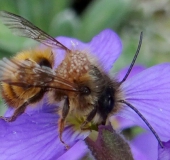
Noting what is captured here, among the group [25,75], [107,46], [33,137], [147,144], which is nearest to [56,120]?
[33,137]

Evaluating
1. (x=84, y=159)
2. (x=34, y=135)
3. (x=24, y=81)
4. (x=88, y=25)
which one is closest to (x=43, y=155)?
(x=34, y=135)

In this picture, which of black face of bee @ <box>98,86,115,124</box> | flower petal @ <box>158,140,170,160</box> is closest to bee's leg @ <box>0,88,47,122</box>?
black face of bee @ <box>98,86,115,124</box>

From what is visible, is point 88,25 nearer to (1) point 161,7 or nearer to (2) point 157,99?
(1) point 161,7

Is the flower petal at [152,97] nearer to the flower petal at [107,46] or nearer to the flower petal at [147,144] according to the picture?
the flower petal at [107,46]

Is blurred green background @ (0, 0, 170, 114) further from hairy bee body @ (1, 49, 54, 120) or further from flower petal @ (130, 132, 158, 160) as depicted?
hairy bee body @ (1, 49, 54, 120)

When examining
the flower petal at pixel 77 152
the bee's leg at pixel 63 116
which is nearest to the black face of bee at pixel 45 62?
the bee's leg at pixel 63 116

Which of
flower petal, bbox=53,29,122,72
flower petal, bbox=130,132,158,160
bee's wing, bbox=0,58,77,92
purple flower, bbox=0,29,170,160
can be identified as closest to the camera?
bee's wing, bbox=0,58,77,92
